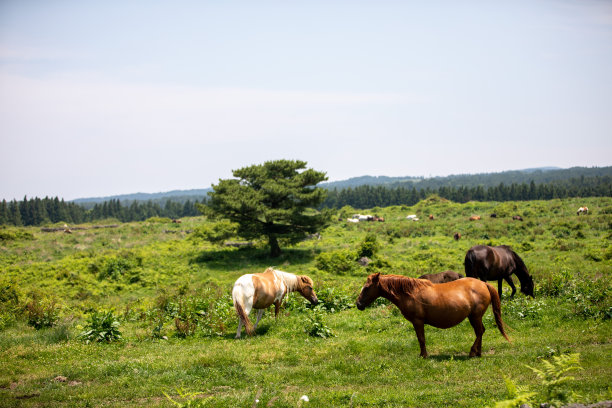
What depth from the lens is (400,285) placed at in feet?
30.9

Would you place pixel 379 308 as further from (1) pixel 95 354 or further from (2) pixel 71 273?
(2) pixel 71 273

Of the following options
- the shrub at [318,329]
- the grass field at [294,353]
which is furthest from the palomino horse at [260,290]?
the shrub at [318,329]

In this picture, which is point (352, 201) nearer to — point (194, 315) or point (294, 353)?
point (194, 315)

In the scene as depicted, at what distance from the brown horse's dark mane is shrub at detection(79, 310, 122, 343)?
7825 millimetres

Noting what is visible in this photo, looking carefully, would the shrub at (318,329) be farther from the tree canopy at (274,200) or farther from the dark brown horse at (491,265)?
the tree canopy at (274,200)

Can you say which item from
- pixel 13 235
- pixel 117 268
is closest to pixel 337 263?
pixel 117 268

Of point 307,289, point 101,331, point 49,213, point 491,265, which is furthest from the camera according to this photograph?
point 49,213

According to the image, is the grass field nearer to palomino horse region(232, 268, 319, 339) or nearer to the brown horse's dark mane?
palomino horse region(232, 268, 319, 339)

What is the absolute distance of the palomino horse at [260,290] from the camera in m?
11.5

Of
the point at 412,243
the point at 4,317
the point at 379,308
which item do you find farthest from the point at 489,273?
the point at 412,243

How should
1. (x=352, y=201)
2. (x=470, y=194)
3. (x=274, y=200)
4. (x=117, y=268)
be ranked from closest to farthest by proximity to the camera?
(x=117, y=268)
(x=274, y=200)
(x=470, y=194)
(x=352, y=201)

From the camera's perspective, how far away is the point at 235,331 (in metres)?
12.2

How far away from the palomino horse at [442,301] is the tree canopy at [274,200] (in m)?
19.9

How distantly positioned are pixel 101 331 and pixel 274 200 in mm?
19660
